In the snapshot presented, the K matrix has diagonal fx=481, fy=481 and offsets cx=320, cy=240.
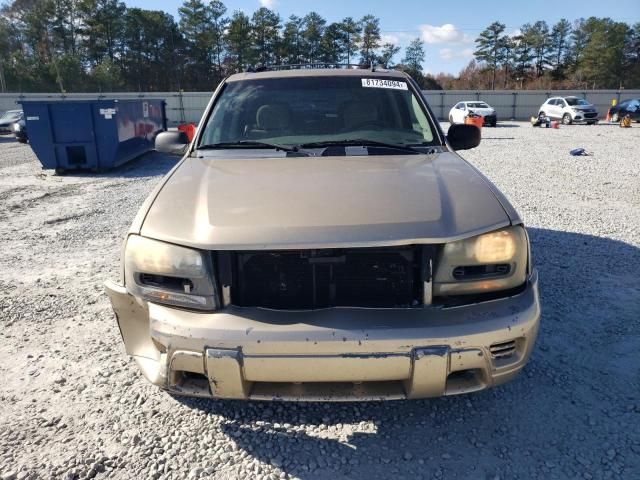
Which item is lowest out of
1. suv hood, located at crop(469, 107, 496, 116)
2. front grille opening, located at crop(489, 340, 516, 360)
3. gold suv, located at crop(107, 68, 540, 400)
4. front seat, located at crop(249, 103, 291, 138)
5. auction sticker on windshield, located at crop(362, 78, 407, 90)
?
front grille opening, located at crop(489, 340, 516, 360)

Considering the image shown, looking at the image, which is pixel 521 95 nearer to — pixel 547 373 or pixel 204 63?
pixel 547 373

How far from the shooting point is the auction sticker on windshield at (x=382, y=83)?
3588 mm

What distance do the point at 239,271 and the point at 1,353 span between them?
2.13m

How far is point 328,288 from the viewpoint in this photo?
7.05 feet

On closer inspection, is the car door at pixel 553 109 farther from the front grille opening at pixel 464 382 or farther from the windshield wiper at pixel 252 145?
the front grille opening at pixel 464 382

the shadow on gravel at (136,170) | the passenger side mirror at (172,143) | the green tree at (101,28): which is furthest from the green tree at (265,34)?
the passenger side mirror at (172,143)

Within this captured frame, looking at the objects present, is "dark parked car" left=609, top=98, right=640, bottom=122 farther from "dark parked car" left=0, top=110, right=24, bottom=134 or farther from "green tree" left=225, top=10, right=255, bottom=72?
"green tree" left=225, top=10, right=255, bottom=72

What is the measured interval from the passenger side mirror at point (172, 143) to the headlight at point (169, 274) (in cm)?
151

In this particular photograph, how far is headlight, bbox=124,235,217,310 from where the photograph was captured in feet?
6.77

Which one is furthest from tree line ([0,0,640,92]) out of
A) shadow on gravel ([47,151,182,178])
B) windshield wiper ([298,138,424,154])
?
windshield wiper ([298,138,424,154])

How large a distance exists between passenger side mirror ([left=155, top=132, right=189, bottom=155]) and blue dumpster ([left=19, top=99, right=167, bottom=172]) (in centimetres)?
825

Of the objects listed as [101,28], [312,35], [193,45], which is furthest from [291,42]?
[101,28]

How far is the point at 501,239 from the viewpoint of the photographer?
2143 millimetres

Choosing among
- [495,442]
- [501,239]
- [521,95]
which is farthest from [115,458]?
[521,95]
